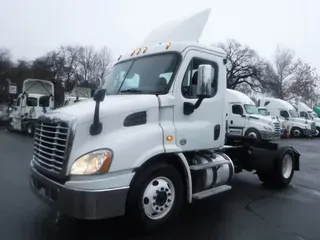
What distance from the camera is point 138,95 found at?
4.46 meters

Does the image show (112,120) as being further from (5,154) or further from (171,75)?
(5,154)

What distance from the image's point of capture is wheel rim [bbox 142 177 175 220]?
4.14 meters

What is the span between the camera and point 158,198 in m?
4.25

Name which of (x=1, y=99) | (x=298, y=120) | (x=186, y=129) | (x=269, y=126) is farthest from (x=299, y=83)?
(x=186, y=129)

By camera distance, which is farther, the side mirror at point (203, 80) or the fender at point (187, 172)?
the fender at point (187, 172)

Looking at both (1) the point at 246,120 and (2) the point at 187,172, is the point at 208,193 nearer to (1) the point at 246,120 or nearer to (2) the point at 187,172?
(2) the point at 187,172

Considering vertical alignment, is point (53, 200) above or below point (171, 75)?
below

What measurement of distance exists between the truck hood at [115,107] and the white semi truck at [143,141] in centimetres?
1

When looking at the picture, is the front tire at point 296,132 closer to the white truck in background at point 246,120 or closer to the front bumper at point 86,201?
the white truck in background at point 246,120

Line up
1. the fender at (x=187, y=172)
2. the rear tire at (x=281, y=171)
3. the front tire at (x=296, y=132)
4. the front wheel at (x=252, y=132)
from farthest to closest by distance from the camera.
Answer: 1. the front tire at (x=296, y=132)
2. the front wheel at (x=252, y=132)
3. the rear tire at (x=281, y=171)
4. the fender at (x=187, y=172)

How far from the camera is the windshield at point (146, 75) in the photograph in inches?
183

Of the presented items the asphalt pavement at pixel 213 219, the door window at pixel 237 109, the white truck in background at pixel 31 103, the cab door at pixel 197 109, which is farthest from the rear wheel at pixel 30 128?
the cab door at pixel 197 109

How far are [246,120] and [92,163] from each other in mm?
16693

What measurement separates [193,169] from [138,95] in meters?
1.46
